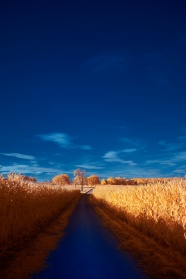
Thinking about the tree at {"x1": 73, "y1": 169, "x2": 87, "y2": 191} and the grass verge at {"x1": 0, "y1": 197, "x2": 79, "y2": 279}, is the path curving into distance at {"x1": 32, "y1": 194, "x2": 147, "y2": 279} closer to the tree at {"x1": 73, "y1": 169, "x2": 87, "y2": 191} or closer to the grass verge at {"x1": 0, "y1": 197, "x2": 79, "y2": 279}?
the grass verge at {"x1": 0, "y1": 197, "x2": 79, "y2": 279}

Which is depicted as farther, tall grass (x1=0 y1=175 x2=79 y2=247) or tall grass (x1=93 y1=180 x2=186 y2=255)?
tall grass (x1=0 y1=175 x2=79 y2=247)

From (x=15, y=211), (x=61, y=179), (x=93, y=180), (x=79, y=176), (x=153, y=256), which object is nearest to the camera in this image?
(x=153, y=256)

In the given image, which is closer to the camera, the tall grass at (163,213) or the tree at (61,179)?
the tall grass at (163,213)

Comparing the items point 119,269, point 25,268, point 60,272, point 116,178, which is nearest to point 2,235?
point 25,268

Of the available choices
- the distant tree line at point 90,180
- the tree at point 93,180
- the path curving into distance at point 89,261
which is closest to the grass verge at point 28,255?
the path curving into distance at point 89,261

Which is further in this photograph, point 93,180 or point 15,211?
point 93,180

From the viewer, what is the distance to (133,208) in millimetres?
14359

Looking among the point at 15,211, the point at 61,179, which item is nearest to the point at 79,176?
the point at 61,179

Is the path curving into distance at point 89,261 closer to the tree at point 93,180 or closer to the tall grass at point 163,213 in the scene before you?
the tall grass at point 163,213

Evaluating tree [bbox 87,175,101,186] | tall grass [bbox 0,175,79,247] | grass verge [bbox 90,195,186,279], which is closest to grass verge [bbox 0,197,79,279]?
tall grass [bbox 0,175,79,247]

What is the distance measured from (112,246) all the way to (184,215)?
3.08 metres

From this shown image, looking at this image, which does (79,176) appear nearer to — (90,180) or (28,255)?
(90,180)

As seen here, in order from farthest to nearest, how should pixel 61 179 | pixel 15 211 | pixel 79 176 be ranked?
1. pixel 61 179
2. pixel 79 176
3. pixel 15 211

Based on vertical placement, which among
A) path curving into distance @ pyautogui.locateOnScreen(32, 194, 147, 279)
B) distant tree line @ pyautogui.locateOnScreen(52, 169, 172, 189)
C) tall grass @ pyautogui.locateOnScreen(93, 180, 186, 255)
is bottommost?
path curving into distance @ pyautogui.locateOnScreen(32, 194, 147, 279)
